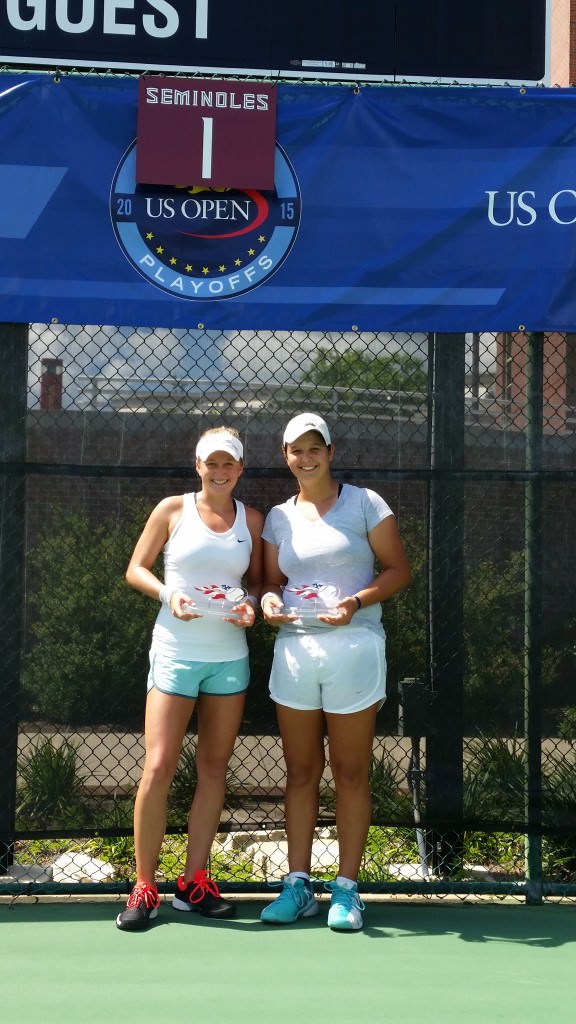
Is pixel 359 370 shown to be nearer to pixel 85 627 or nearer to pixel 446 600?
pixel 446 600

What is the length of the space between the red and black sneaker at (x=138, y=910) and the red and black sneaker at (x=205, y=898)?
0.16 m

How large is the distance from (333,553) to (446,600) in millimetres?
763

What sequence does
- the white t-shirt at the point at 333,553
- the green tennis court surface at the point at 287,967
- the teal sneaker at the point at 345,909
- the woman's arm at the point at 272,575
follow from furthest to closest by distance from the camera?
the woman's arm at the point at 272,575 → the white t-shirt at the point at 333,553 → the teal sneaker at the point at 345,909 → the green tennis court surface at the point at 287,967

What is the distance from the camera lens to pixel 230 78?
4.54m

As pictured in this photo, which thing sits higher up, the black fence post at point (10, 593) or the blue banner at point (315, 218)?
the blue banner at point (315, 218)

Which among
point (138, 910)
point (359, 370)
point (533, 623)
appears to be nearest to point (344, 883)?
point (138, 910)

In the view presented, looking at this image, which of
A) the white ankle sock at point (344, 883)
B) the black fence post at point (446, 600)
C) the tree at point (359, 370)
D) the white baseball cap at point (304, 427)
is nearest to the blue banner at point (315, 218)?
the tree at point (359, 370)

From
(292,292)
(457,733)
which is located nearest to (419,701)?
(457,733)

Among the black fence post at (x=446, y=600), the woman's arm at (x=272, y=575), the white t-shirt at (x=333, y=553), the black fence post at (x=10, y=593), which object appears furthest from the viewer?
the black fence post at (x=446, y=600)

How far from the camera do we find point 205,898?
405 centimetres

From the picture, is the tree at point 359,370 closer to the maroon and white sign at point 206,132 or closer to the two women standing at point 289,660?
the two women standing at point 289,660

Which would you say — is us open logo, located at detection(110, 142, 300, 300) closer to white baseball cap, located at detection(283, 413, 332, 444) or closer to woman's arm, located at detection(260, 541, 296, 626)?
white baseball cap, located at detection(283, 413, 332, 444)

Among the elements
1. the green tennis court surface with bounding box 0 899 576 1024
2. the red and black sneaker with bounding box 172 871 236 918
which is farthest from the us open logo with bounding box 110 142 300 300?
the green tennis court surface with bounding box 0 899 576 1024

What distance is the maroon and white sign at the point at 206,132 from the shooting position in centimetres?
437
